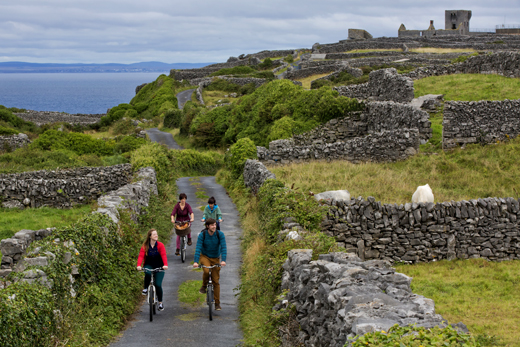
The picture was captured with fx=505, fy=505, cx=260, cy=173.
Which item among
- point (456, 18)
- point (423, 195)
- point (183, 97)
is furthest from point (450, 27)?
point (423, 195)

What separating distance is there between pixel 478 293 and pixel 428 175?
9541 mm

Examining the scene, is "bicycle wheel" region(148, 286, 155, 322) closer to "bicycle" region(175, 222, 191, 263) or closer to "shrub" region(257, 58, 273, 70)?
"bicycle" region(175, 222, 191, 263)

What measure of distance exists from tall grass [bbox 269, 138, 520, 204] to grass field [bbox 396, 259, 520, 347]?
324 cm

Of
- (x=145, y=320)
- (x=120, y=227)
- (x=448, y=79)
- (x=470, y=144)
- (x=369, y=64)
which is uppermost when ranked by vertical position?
(x=369, y=64)

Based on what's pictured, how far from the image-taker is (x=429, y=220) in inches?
543

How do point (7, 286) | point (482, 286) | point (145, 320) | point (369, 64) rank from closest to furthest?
1. point (7, 286)
2. point (145, 320)
3. point (482, 286)
4. point (369, 64)

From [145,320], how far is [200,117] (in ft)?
120

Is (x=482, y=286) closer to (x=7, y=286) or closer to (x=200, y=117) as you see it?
(x=7, y=286)

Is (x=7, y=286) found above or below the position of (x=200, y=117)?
below

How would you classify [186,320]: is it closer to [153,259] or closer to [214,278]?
[214,278]

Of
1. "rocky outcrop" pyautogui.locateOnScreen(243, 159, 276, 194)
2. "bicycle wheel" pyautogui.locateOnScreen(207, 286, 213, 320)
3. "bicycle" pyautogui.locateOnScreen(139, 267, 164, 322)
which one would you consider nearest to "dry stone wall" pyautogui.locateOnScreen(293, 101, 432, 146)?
"rocky outcrop" pyautogui.locateOnScreen(243, 159, 276, 194)

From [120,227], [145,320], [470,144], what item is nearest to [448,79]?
[470,144]

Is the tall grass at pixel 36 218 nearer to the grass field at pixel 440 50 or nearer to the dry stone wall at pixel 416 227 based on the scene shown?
the dry stone wall at pixel 416 227

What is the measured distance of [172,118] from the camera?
198 ft
